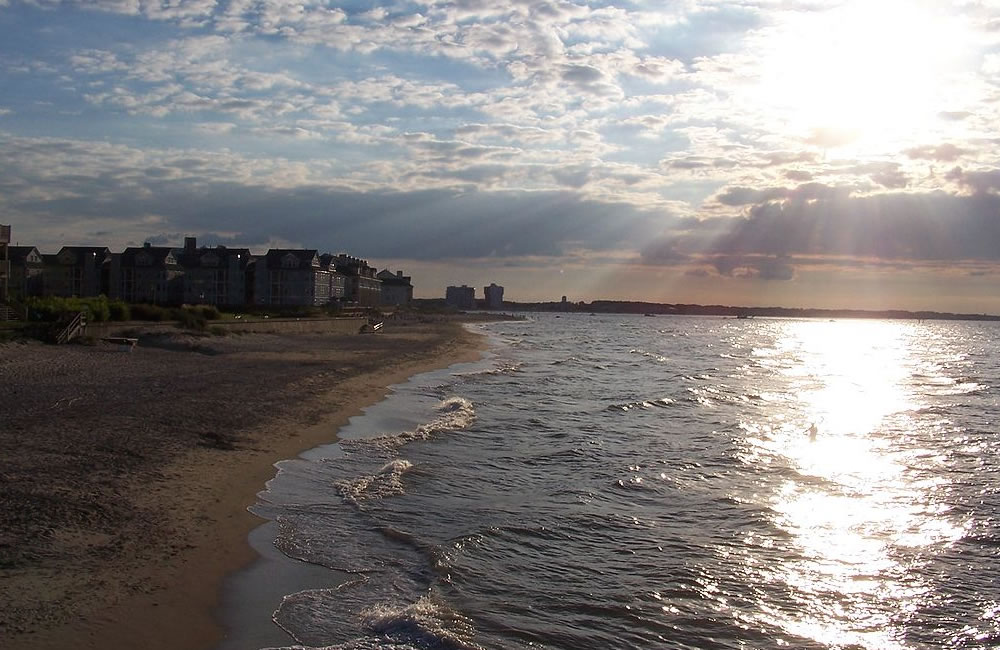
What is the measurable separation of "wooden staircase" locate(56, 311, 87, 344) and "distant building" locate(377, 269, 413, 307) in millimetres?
137405

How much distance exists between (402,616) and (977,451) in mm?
18001

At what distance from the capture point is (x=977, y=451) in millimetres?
21094

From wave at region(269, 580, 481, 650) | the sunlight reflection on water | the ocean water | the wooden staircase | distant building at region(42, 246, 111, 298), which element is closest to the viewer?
wave at region(269, 580, 481, 650)

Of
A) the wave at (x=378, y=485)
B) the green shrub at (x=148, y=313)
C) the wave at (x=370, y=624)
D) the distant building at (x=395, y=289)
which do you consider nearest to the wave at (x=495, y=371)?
the green shrub at (x=148, y=313)

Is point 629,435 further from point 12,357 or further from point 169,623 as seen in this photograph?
point 12,357

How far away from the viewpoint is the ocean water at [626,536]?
28.5 feet

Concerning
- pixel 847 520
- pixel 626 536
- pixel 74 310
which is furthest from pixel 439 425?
pixel 74 310

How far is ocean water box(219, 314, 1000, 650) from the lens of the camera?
8.68m

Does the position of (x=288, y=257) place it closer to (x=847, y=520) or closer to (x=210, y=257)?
(x=210, y=257)

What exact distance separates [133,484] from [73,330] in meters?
27.0

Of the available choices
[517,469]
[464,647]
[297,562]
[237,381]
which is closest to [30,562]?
[297,562]

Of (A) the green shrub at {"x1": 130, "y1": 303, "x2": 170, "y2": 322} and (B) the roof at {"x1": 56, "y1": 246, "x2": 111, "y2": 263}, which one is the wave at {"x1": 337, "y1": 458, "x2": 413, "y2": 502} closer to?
(A) the green shrub at {"x1": 130, "y1": 303, "x2": 170, "y2": 322}

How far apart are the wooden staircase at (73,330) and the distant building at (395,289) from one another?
137 metres

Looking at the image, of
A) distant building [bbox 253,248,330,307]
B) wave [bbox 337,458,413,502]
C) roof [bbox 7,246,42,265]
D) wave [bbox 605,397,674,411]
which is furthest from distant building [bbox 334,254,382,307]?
wave [bbox 337,458,413,502]
